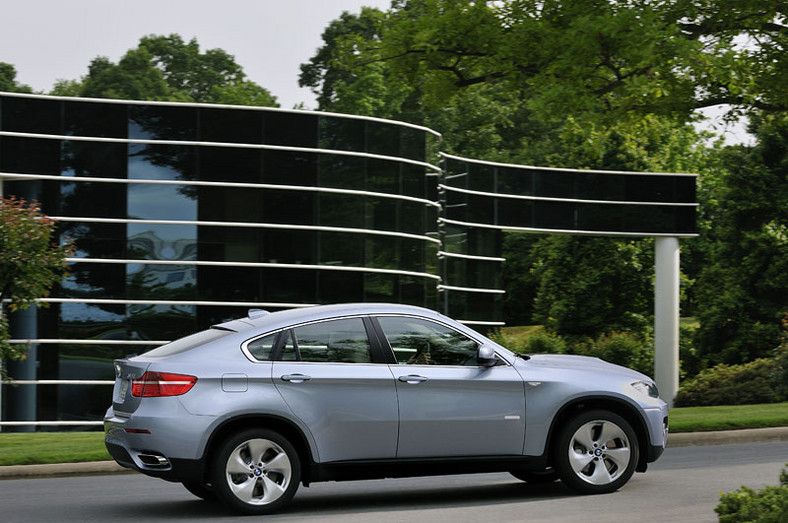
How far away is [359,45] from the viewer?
2108cm

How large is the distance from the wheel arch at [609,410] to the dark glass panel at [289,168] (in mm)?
15133

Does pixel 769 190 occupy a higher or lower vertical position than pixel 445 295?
higher

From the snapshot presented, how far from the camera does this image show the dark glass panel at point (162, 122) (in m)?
24.0

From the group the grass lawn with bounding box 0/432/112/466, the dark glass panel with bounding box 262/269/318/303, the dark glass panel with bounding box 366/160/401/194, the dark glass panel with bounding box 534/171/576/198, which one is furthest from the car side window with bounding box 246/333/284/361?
the dark glass panel with bounding box 534/171/576/198

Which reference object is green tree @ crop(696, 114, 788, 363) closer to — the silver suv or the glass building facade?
the glass building facade

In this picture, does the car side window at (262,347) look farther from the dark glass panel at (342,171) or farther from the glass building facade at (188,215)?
the dark glass panel at (342,171)

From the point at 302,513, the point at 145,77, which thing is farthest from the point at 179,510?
the point at 145,77

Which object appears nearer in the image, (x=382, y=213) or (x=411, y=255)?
(x=382, y=213)

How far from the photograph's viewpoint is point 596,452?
10094 millimetres

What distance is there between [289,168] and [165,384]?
15820 millimetres

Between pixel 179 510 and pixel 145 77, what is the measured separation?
70785 millimetres

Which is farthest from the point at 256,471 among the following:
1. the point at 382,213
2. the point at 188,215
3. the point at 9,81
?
the point at 9,81

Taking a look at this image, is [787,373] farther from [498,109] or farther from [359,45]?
[498,109]

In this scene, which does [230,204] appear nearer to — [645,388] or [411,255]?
[411,255]
